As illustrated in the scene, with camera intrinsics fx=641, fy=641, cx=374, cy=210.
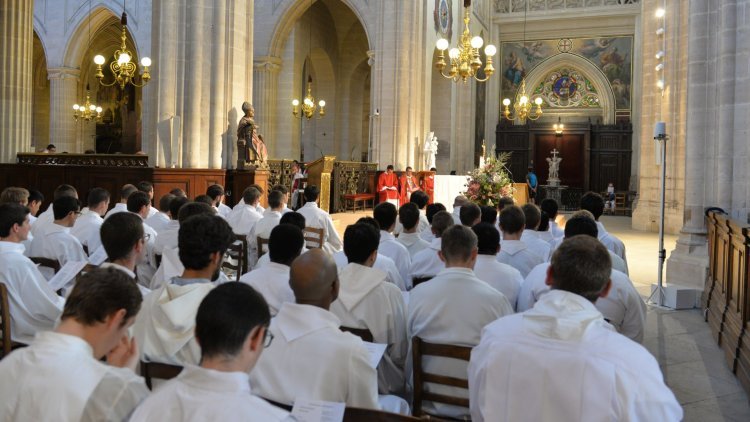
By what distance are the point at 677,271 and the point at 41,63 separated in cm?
2738

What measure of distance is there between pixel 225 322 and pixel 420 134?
1891cm

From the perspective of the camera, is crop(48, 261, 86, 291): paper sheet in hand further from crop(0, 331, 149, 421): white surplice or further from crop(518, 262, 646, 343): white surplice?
crop(518, 262, 646, 343): white surplice

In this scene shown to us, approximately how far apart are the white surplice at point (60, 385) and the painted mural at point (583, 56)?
28.8 metres

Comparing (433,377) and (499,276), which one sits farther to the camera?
(499,276)

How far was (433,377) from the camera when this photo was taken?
9.84 ft

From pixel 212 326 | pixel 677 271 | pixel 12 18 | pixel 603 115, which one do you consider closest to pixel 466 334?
pixel 212 326

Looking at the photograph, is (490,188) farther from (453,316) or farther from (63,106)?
(63,106)

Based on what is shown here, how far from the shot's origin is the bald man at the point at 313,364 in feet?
7.79

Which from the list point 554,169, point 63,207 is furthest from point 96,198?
point 554,169

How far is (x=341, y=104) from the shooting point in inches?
1054

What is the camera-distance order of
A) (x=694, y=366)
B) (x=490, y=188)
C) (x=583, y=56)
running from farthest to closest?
(x=583, y=56) < (x=490, y=188) < (x=694, y=366)

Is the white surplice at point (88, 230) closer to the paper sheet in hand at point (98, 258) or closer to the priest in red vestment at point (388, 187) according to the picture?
the paper sheet in hand at point (98, 258)

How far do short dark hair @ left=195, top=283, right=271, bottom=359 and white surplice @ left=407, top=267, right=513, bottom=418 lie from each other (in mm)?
1619

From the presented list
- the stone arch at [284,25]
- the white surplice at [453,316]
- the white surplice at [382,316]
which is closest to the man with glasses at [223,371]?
the white surplice at [453,316]
